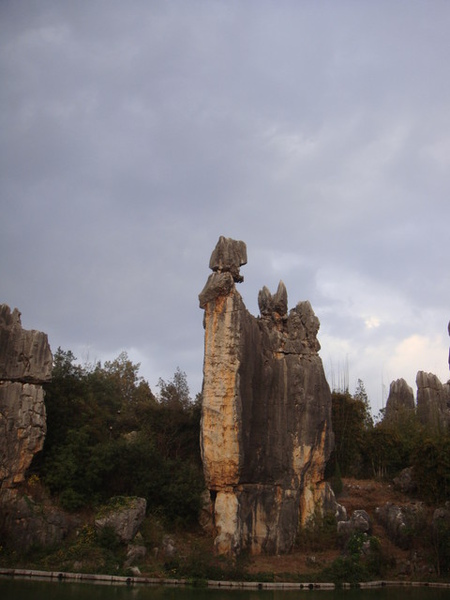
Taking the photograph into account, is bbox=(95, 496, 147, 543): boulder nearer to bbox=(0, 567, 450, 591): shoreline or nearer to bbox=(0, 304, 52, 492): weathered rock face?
bbox=(0, 567, 450, 591): shoreline

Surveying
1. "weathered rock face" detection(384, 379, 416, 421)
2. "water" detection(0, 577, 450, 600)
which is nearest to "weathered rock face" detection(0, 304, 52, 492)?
"water" detection(0, 577, 450, 600)

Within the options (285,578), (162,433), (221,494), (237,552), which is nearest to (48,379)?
(162,433)

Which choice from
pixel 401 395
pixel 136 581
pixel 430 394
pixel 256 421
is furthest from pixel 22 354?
pixel 401 395

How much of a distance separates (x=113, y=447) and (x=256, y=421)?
5462mm

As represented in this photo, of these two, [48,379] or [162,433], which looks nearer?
[48,379]

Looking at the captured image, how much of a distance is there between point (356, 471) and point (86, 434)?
1327cm

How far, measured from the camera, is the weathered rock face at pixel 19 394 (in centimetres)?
2283

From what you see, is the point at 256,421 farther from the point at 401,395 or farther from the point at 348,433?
the point at 401,395

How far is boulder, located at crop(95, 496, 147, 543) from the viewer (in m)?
21.0

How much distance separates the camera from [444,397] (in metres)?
43.8

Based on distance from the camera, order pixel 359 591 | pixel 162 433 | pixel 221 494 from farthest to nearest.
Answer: pixel 162 433, pixel 221 494, pixel 359 591

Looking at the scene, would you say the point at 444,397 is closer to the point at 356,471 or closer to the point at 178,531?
the point at 356,471

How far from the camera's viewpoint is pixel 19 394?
2347 centimetres

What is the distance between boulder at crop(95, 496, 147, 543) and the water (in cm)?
341
